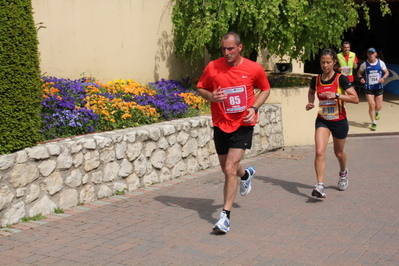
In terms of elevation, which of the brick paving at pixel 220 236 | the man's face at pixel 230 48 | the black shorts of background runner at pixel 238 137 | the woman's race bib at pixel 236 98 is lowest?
the brick paving at pixel 220 236

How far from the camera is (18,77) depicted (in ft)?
20.0

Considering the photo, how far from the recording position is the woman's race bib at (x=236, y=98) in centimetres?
602

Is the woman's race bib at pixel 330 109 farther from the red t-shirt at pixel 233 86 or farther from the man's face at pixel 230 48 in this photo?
the man's face at pixel 230 48

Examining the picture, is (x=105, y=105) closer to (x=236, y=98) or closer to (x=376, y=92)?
(x=236, y=98)

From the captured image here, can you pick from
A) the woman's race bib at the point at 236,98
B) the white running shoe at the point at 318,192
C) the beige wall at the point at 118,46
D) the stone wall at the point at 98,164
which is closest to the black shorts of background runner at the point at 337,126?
the white running shoe at the point at 318,192

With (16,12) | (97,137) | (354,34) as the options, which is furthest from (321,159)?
(354,34)

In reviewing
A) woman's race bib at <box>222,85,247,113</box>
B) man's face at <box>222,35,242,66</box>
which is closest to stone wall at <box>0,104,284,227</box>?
woman's race bib at <box>222,85,247,113</box>

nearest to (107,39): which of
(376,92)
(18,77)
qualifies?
(18,77)

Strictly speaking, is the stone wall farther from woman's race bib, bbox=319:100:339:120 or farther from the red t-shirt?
woman's race bib, bbox=319:100:339:120

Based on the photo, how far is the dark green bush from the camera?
600 centimetres

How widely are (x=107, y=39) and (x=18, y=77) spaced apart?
393 centimetres

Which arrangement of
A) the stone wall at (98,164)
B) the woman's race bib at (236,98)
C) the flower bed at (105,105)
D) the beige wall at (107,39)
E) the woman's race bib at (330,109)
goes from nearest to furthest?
the woman's race bib at (236,98) → the stone wall at (98,164) → the woman's race bib at (330,109) → the flower bed at (105,105) → the beige wall at (107,39)

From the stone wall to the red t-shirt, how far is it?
1.79m

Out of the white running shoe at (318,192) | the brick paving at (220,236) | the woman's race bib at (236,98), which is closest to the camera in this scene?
the brick paving at (220,236)
